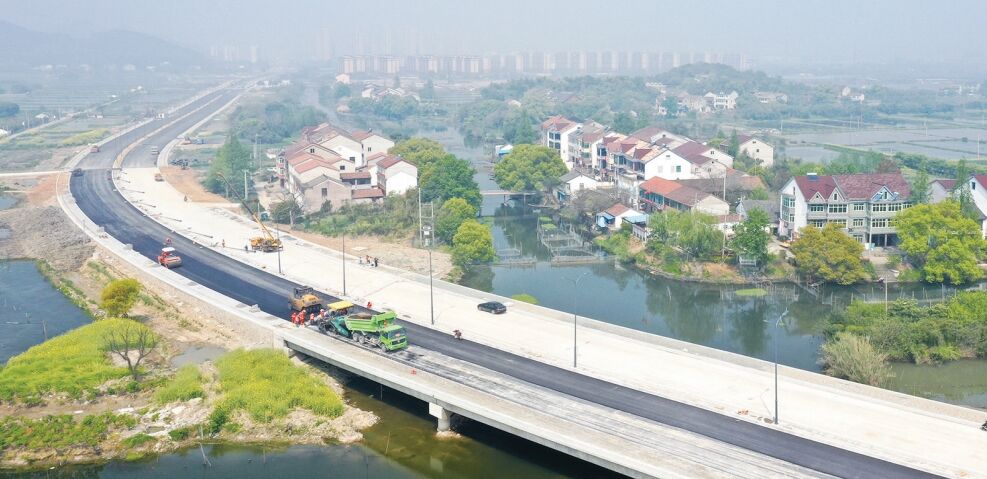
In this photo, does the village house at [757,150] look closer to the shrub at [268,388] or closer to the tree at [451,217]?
the tree at [451,217]

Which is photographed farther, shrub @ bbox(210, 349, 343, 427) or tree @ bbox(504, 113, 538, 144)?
tree @ bbox(504, 113, 538, 144)

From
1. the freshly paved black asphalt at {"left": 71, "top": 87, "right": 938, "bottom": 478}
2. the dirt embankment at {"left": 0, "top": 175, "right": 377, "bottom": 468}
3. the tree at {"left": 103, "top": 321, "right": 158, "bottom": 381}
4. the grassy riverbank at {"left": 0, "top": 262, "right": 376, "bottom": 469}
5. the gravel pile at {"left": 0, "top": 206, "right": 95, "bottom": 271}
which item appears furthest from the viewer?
the gravel pile at {"left": 0, "top": 206, "right": 95, "bottom": 271}

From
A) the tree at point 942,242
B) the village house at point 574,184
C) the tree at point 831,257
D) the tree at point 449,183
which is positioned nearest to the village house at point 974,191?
the tree at point 942,242

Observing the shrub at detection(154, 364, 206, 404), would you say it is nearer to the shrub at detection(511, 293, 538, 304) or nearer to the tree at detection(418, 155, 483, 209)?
the shrub at detection(511, 293, 538, 304)

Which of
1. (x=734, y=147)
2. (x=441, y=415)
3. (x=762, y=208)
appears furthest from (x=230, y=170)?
(x=441, y=415)

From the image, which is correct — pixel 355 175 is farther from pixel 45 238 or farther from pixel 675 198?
pixel 675 198

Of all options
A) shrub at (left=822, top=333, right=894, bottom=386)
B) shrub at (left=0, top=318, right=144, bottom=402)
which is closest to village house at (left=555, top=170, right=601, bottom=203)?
shrub at (left=822, top=333, right=894, bottom=386)

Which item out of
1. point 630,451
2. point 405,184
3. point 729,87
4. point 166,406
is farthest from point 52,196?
point 729,87
